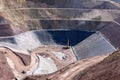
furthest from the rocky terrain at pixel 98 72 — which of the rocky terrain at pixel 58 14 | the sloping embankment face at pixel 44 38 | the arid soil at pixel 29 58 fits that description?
the rocky terrain at pixel 58 14

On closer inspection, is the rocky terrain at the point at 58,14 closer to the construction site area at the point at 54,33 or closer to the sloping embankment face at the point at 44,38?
the construction site area at the point at 54,33

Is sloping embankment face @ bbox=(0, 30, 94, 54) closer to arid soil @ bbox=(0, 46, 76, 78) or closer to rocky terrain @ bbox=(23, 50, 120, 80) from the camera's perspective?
arid soil @ bbox=(0, 46, 76, 78)

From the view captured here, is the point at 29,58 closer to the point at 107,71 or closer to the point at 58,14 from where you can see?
the point at 58,14

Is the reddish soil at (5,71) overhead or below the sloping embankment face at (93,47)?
overhead

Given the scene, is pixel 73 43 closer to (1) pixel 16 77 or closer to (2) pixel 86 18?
(2) pixel 86 18

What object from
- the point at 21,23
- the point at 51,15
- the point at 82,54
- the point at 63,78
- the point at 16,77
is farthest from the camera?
the point at 51,15

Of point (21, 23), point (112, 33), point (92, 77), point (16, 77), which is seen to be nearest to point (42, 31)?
point (21, 23)

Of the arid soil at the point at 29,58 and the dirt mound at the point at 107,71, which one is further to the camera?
the arid soil at the point at 29,58

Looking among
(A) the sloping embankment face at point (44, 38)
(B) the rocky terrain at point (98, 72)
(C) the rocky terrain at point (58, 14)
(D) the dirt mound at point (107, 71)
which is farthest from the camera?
(C) the rocky terrain at point (58, 14)

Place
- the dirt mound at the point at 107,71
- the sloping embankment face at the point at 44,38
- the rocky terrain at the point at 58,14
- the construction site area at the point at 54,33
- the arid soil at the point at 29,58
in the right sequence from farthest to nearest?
the rocky terrain at the point at 58,14, the sloping embankment face at the point at 44,38, the construction site area at the point at 54,33, the arid soil at the point at 29,58, the dirt mound at the point at 107,71
